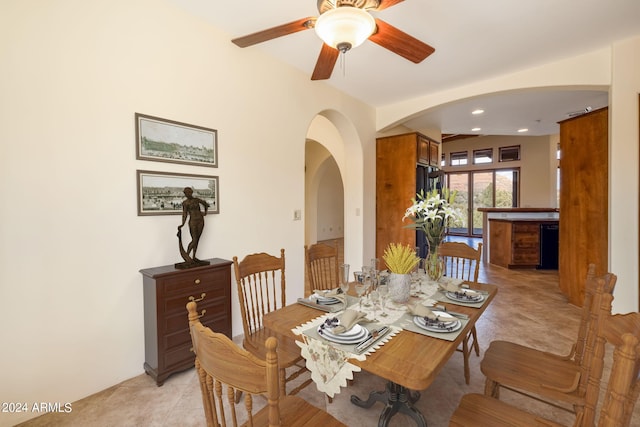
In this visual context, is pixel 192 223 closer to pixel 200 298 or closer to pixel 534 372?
pixel 200 298

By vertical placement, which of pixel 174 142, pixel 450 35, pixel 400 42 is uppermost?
pixel 450 35

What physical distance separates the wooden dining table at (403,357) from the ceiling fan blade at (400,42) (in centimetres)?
167

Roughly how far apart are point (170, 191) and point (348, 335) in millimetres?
→ 1829

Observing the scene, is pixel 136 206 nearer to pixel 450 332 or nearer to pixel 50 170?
pixel 50 170

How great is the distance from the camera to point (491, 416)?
1171 mm

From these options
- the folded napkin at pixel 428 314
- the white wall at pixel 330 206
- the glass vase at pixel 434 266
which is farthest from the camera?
the white wall at pixel 330 206

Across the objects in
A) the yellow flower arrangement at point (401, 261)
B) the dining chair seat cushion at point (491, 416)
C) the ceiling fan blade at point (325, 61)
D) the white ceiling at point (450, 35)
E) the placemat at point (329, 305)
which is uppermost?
the white ceiling at point (450, 35)

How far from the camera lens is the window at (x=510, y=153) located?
8.90 m

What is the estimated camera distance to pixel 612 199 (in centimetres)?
303

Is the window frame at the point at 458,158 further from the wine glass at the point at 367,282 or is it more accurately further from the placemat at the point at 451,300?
the wine glass at the point at 367,282

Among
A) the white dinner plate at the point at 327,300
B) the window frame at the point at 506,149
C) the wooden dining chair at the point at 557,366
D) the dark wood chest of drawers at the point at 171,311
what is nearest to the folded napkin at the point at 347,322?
the white dinner plate at the point at 327,300

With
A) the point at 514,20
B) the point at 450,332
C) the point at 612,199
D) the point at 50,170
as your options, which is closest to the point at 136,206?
the point at 50,170

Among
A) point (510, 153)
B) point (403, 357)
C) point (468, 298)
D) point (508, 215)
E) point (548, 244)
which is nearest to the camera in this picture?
point (403, 357)

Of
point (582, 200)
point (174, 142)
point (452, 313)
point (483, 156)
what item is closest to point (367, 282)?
point (452, 313)
